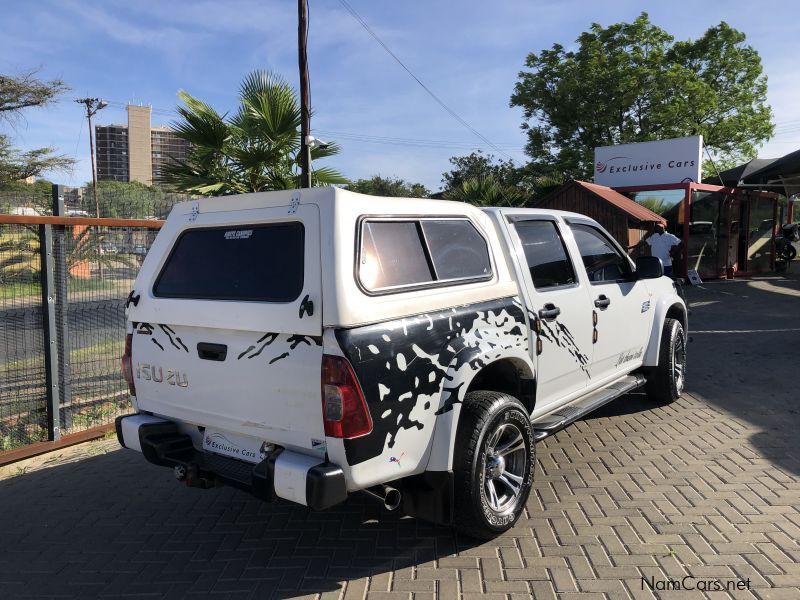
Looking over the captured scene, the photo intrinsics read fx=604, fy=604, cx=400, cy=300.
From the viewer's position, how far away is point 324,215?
2932 millimetres

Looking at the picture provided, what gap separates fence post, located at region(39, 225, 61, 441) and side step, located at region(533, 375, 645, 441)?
399 centimetres

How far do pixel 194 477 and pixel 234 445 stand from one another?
0.29 m

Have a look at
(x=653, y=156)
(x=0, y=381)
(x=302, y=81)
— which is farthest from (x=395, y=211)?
(x=653, y=156)

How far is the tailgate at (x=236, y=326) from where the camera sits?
2854mm

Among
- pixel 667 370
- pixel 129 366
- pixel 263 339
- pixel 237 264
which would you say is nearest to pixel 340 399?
pixel 263 339

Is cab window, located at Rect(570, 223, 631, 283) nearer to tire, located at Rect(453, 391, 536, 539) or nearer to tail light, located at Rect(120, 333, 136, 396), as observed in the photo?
tire, located at Rect(453, 391, 536, 539)

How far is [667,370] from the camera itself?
5852mm

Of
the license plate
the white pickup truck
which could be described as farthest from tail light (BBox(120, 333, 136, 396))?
the license plate

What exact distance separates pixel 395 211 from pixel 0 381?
12.3 ft

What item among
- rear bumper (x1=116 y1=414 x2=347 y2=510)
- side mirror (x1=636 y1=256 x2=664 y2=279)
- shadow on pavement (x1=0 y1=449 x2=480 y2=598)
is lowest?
shadow on pavement (x1=0 y1=449 x2=480 y2=598)

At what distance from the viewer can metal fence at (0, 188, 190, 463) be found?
495 cm

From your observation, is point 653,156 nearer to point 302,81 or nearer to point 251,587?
point 302,81

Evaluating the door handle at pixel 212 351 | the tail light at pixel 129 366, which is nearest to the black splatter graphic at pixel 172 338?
the door handle at pixel 212 351

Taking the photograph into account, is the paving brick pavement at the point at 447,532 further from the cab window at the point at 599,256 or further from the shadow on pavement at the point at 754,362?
the cab window at the point at 599,256
